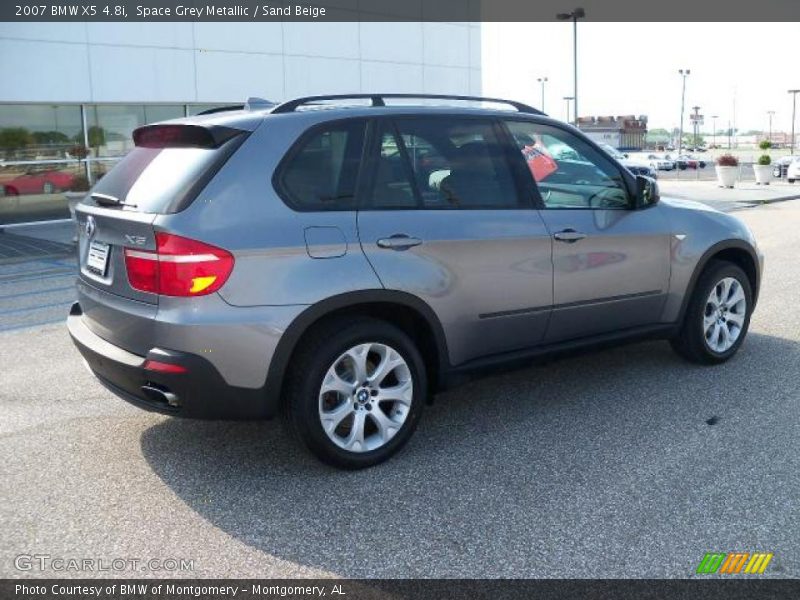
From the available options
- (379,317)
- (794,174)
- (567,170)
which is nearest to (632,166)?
(794,174)

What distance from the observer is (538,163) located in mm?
5000

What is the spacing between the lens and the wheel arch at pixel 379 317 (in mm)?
3908

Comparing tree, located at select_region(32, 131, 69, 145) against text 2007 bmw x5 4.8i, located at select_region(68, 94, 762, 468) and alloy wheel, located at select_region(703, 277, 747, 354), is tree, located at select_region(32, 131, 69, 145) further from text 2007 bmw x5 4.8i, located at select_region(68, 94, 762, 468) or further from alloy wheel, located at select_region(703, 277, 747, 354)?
alloy wheel, located at select_region(703, 277, 747, 354)

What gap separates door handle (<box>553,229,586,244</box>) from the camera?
15.9ft

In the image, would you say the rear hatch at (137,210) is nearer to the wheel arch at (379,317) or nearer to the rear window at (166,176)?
the rear window at (166,176)

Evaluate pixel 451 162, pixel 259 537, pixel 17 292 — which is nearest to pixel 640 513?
pixel 259 537

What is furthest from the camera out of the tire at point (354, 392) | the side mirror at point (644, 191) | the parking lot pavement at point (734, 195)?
the parking lot pavement at point (734, 195)

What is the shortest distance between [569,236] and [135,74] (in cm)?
1568

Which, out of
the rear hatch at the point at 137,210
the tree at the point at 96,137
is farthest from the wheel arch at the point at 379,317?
the tree at the point at 96,137

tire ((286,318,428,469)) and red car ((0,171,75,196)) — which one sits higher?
red car ((0,171,75,196))

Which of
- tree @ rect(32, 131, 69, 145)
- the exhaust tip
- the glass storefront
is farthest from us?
tree @ rect(32, 131, 69, 145)

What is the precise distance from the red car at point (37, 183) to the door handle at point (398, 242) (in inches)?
593

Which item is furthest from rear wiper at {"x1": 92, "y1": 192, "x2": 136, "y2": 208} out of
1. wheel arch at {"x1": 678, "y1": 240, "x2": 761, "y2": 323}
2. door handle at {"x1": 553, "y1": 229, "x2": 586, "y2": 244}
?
wheel arch at {"x1": 678, "y1": 240, "x2": 761, "y2": 323}

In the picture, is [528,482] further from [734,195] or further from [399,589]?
[734,195]
